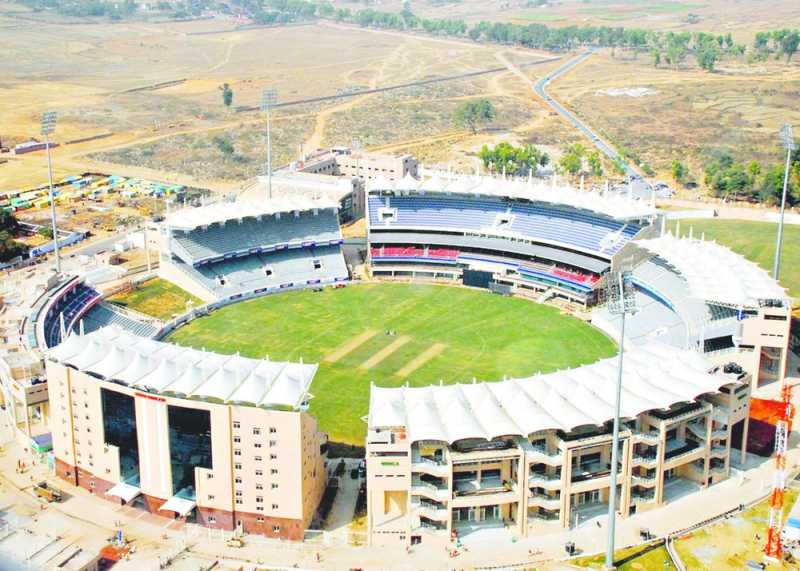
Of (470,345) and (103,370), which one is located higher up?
(103,370)

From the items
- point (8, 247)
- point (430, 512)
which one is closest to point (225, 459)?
point (430, 512)

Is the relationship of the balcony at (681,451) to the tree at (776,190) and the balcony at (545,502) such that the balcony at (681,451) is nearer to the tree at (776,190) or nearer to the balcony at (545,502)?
the balcony at (545,502)

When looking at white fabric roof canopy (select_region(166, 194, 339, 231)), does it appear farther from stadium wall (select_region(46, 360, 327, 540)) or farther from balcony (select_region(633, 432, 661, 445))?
balcony (select_region(633, 432, 661, 445))

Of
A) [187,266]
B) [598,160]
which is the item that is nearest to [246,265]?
[187,266]

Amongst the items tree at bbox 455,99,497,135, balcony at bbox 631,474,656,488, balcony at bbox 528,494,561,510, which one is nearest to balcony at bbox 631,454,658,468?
balcony at bbox 631,474,656,488

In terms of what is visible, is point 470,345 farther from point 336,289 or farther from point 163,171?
point 163,171

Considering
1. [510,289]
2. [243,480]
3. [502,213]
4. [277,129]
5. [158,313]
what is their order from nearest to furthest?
1. [243,480]
2. [158,313]
3. [510,289]
4. [502,213]
5. [277,129]
